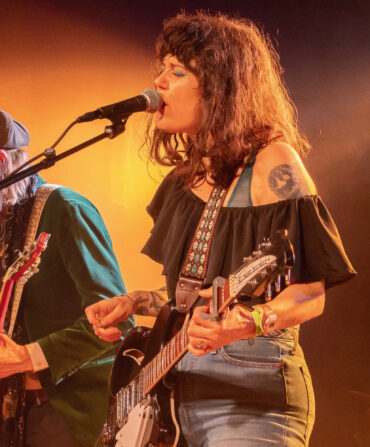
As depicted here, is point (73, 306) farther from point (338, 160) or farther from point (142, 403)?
point (338, 160)

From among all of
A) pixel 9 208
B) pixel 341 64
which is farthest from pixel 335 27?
pixel 9 208

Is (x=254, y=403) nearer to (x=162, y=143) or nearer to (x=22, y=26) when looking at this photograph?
(x=162, y=143)

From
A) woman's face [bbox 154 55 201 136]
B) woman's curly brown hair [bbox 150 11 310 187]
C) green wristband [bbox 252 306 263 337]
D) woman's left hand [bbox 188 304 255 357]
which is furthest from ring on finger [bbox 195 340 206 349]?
woman's face [bbox 154 55 201 136]

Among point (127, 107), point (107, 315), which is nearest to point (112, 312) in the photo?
point (107, 315)

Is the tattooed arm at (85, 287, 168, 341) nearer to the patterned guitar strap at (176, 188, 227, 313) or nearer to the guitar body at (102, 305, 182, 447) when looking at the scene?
the guitar body at (102, 305, 182, 447)

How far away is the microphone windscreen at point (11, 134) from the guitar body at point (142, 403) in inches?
48.1

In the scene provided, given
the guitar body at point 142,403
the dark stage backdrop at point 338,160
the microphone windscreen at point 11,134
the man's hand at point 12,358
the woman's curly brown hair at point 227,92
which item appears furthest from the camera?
the microphone windscreen at point 11,134

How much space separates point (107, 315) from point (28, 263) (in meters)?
0.63

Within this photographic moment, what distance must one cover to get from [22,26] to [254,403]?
2.27 metres

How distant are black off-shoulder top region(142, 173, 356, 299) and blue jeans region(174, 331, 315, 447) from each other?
8.2 inches

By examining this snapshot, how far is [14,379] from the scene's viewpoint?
7.28ft

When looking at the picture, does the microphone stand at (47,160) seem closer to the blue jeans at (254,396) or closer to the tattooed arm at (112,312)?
the tattooed arm at (112,312)

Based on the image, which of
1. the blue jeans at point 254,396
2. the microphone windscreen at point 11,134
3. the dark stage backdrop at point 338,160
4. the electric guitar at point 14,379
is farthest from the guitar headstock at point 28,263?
the dark stage backdrop at point 338,160

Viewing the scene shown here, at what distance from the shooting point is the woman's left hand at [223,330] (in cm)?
118
